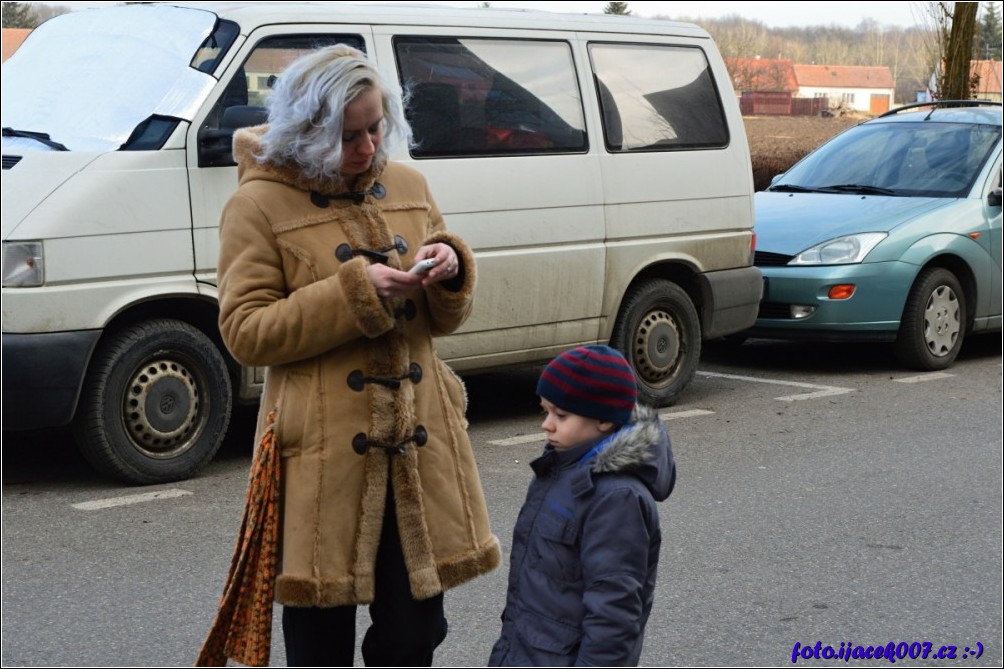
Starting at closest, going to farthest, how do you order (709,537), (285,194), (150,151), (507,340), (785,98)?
(285,194) < (709,537) < (150,151) < (507,340) < (785,98)

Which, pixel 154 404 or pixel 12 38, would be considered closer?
pixel 154 404

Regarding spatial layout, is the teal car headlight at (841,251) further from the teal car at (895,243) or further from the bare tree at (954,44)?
the bare tree at (954,44)

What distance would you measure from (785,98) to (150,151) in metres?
→ 20.8

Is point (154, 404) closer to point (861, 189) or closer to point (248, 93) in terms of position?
point (248, 93)

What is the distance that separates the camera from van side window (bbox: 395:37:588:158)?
733 centimetres

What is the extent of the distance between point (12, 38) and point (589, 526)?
6462 mm

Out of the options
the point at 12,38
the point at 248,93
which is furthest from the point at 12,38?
the point at 248,93

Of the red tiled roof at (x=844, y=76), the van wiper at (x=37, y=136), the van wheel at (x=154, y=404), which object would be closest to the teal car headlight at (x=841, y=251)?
the van wheel at (x=154, y=404)

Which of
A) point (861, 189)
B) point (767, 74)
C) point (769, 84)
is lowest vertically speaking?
point (861, 189)

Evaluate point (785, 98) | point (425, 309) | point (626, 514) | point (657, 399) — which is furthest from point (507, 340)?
point (785, 98)

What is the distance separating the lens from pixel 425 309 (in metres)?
3.33

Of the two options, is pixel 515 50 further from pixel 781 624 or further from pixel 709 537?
pixel 781 624

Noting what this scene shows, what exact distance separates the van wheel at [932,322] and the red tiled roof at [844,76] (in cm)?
1442

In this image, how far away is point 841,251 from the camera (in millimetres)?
9883
